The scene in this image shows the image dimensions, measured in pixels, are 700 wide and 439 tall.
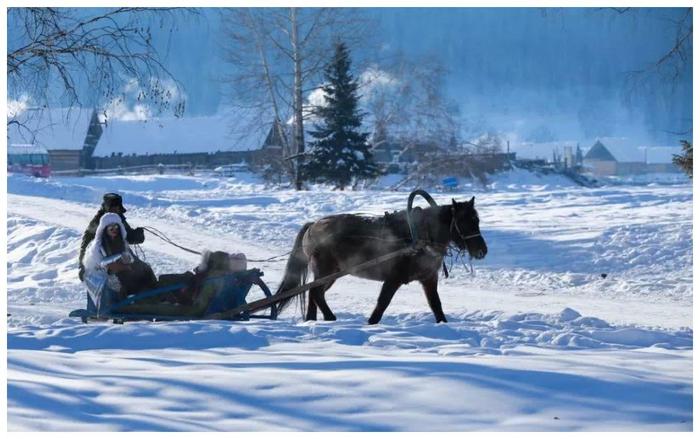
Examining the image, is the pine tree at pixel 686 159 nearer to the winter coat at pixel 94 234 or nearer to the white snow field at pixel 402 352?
the white snow field at pixel 402 352

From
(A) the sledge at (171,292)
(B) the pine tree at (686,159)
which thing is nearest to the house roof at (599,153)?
(B) the pine tree at (686,159)

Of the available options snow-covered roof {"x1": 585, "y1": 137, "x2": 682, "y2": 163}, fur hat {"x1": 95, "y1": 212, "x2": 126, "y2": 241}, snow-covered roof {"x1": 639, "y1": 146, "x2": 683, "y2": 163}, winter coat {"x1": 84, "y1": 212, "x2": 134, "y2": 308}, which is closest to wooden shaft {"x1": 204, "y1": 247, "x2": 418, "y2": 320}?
winter coat {"x1": 84, "y1": 212, "x2": 134, "y2": 308}

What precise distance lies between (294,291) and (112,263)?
5.90 feet

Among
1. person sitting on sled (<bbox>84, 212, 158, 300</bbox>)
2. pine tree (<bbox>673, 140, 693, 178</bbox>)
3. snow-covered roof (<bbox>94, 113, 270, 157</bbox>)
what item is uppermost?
snow-covered roof (<bbox>94, 113, 270, 157</bbox>)

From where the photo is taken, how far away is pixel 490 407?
4.49 meters

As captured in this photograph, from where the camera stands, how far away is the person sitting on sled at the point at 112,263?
8219 mm

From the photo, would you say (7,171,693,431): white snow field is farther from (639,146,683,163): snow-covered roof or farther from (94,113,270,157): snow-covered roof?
(94,113,270,157): snow-covered roof

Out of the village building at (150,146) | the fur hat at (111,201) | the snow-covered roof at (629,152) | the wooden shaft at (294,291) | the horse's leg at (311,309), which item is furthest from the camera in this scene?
the village building at (150,146)

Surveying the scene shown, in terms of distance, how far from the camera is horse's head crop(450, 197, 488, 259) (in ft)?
28.0

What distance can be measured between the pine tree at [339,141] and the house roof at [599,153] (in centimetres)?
2329

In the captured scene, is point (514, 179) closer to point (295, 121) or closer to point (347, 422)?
point (295, 121)

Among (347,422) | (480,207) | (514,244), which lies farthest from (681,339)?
(480,207)

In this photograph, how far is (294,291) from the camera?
9078 mm

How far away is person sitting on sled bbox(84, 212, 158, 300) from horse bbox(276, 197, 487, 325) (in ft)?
5.07
